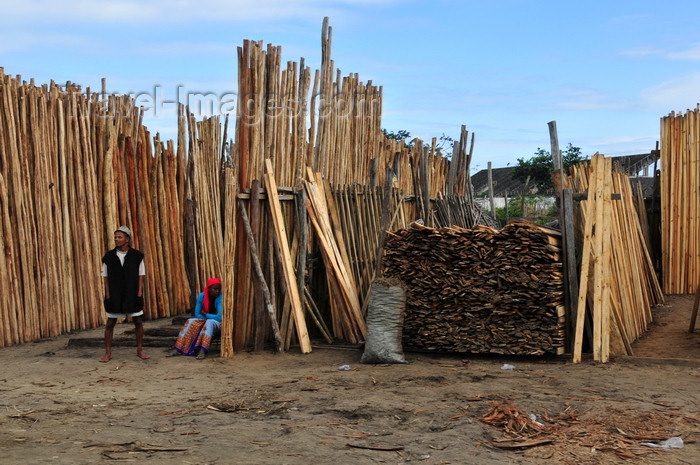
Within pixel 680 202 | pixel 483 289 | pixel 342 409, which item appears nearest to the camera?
pixel 342 409

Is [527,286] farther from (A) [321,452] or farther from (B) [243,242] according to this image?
(A) [321,452]

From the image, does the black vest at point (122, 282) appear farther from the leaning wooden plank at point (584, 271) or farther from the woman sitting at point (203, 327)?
the leaning wooden plank at point (584, 271)

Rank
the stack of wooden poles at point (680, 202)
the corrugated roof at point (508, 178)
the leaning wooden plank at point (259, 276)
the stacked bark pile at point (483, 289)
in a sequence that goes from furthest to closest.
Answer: the corrugated roof at point (508, 178), the stack of wooden poles at point (680, 202), the leaning wooden plank at point (259, 276), the stacked bark pile at point (483, 289)

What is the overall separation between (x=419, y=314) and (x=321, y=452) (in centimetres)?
374

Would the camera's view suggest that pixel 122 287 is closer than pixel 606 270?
No

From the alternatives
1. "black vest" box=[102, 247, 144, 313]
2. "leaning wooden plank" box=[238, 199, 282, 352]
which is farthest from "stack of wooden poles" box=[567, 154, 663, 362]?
"black vest" box=[102, 247, 144, 313]

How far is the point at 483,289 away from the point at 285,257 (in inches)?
89.5

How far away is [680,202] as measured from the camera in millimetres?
12453

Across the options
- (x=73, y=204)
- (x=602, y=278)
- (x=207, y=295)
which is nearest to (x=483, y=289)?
(x=602, y=278)

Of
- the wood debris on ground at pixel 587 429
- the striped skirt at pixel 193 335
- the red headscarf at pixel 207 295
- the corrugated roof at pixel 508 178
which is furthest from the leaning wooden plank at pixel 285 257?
the corrugated roof at pixel 508 178

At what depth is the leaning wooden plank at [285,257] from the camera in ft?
27.2

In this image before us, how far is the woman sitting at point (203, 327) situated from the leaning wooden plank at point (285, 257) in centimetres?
82

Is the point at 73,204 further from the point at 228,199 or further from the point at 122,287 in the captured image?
the point at 228,199

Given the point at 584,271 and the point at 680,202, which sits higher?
the point at 680,202
